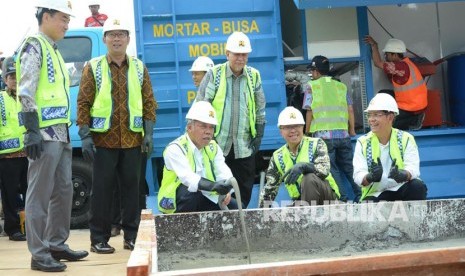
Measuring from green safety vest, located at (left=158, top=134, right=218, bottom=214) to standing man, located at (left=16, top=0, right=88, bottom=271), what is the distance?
708 millimetres

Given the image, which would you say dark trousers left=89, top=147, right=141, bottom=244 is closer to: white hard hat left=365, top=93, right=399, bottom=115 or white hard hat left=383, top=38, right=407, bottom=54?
white hard hat left=365, top=93, right=399, bottom=115

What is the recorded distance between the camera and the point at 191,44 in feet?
24.2

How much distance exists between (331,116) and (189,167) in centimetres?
257

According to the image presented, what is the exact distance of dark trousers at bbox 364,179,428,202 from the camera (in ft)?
18.8

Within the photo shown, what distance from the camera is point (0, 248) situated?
6.48m

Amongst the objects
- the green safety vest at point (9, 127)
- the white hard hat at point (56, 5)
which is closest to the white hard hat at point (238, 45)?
the white hard hat at point (56, 5)

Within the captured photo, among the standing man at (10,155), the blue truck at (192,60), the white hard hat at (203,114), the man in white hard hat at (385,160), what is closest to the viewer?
the white hard hat at (203,114)

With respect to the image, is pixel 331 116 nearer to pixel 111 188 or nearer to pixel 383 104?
pixel 383 104

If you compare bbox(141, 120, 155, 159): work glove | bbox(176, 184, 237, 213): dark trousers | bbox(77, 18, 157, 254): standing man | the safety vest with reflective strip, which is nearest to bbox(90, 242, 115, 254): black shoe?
bbox(77, 18, 157, 254): standing man

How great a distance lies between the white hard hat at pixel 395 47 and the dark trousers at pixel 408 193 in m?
2.47

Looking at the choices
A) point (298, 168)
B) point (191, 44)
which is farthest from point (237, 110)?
point (191, 44)

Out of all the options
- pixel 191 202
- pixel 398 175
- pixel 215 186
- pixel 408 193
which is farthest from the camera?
pixel 408 193

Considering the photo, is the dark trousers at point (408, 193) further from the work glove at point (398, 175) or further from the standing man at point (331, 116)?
the standing man at point (331, 116)

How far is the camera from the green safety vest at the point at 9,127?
725cm
